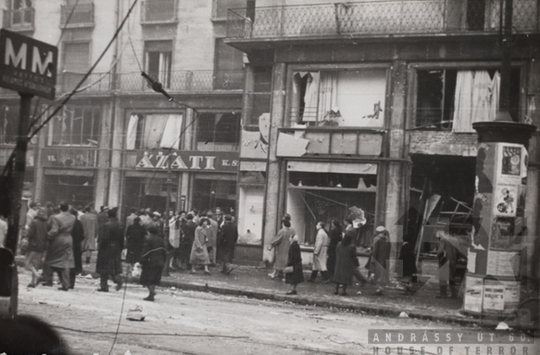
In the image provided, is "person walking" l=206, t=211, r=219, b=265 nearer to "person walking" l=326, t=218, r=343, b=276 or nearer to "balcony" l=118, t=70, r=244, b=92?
"person walking" l=326, t=218, r=343, b=276

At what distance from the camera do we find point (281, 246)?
13258mm

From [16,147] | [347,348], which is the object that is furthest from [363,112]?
[16,147]

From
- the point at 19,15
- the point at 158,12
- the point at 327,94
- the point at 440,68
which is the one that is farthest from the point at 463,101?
the point at 19,15

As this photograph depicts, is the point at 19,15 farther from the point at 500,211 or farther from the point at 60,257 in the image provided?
the point at 500,211

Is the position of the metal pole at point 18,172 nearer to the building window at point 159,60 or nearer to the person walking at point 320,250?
the building window at point 159,60

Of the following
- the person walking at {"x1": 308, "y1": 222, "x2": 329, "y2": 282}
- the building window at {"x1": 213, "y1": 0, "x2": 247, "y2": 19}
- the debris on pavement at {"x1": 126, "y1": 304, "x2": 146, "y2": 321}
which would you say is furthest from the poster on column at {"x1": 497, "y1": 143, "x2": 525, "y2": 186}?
the debris on pavement at {"x1": 126, "y1": 304, "x2": 146, "y2": 321}

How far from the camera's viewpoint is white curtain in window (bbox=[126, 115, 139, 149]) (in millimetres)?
7496

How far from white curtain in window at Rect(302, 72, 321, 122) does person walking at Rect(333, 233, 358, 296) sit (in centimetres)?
457

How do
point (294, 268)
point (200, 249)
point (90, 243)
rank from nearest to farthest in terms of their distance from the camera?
point (90, 243) → point (294, 268) → point (200, 249)

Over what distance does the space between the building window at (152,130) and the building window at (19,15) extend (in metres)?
1.58

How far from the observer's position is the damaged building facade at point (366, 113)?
12.4 meters

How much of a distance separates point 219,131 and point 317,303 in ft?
13.8

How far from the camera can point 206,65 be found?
8211 mm

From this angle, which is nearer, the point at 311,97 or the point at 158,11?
the point at 158,11
